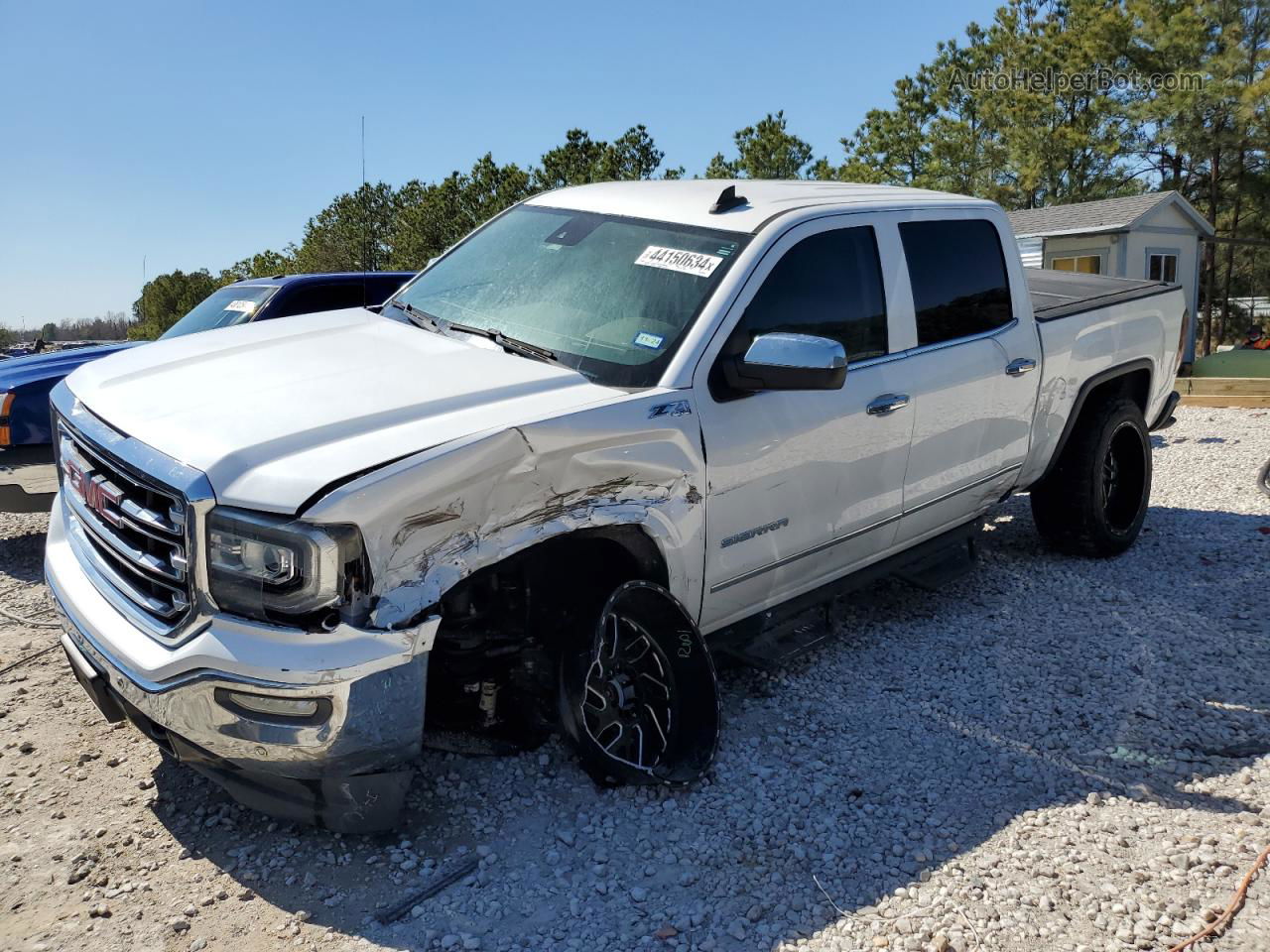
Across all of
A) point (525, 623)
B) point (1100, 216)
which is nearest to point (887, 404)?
point (525, 623)

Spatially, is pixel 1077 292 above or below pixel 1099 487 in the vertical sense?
above

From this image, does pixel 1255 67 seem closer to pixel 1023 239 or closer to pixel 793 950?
pixel 1023 239

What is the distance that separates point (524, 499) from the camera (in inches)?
120

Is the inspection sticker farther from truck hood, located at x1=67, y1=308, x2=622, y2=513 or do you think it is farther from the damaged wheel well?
the damaged wheel well

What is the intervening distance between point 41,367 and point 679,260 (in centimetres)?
443

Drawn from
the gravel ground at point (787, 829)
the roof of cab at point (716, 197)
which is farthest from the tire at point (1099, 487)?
the roof of cab at point (716, 197)

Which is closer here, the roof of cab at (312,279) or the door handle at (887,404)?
the door handle at (887,404)

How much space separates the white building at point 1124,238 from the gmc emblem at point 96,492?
65.7ft

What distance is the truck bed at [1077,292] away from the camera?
218 inches

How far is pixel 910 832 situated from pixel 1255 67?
3468 centimetres

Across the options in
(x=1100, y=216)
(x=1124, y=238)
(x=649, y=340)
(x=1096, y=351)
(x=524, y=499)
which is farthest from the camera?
(x=1100, y=216)

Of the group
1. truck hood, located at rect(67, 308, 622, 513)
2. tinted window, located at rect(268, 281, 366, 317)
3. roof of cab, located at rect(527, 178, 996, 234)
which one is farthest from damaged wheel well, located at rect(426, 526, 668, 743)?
tinted window, located at rect(268, 281, 366, 317)

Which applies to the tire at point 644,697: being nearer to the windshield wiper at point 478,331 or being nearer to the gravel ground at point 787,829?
the gravel ground at point 787,829

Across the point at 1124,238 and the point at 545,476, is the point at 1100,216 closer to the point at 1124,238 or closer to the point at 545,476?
the point at 1124,238
